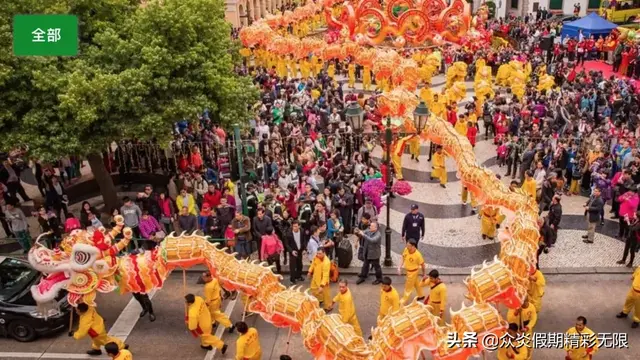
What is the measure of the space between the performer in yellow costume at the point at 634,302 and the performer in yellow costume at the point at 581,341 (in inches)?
88.7

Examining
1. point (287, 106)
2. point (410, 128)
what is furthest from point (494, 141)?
point (287, 106)

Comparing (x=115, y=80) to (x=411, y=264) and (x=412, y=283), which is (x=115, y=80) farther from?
(x=412, y=283)

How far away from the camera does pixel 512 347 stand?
29.1 ft

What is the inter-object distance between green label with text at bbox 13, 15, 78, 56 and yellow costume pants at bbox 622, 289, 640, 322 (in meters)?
11.8

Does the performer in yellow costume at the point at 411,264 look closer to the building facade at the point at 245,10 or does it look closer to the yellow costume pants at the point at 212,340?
the yellow costume pants at the point at 212,340

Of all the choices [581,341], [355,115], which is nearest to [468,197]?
[355,115]

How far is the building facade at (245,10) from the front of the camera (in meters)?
43.0

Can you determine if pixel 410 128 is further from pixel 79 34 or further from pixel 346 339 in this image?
pixel 346 339

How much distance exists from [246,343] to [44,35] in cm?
782

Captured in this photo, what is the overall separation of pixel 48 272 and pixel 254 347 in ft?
12.7

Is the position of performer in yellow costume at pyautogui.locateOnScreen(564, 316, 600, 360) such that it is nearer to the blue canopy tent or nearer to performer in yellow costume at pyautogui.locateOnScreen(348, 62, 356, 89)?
performer in yellow costume at pyautogui.locateOnScreen(348, 62, 356, 89)

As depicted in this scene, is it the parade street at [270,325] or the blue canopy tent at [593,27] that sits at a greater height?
the blue canopy tent at [593,27]

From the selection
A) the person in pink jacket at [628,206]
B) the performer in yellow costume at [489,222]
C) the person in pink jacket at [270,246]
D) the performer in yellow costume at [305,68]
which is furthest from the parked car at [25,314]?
the performer in yellow costume at [305,68]

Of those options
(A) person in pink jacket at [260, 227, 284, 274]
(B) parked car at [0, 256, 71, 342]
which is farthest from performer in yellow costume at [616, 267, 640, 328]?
(B) parked car at [0, 256, 71, 342]
